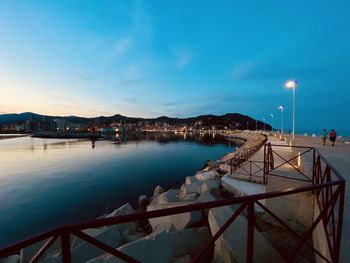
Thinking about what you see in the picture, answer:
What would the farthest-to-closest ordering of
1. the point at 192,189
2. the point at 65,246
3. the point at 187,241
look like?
the point at 192,189 → the point at 187,241 → the point at 65,246

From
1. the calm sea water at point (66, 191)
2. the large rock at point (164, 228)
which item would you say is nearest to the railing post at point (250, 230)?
the large rock at point (164, 228)

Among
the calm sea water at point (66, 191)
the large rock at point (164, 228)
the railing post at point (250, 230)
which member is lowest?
the calm sea water at point (66, 191)

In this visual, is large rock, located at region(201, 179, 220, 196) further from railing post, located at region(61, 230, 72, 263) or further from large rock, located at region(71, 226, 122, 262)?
railing post, located at region(61, 230, 72, 263)

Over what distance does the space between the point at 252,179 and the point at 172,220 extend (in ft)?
17.5

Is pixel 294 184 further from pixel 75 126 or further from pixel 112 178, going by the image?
pixel 75 126

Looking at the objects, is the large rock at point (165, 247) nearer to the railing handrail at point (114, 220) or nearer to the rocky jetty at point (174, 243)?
the rocky jetty at point (174, 243)

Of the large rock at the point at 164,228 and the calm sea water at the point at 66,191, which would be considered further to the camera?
the calm sea water at the point at 66,191

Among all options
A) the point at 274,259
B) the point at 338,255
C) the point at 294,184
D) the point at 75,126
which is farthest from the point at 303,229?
the point at 75,126

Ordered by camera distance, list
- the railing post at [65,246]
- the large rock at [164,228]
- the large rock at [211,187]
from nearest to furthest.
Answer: the railing post at [65,246], the large rock at [164,228], the large rock at [211,187]

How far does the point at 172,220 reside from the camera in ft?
22.1

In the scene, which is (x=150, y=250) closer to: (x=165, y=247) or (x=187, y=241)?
(x=165, y=247)

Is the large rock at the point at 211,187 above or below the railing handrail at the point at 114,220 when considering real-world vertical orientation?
below

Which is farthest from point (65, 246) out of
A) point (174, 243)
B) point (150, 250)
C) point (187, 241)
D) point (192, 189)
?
point (192, 189)

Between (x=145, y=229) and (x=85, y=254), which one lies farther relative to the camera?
(x=145, y=229)
